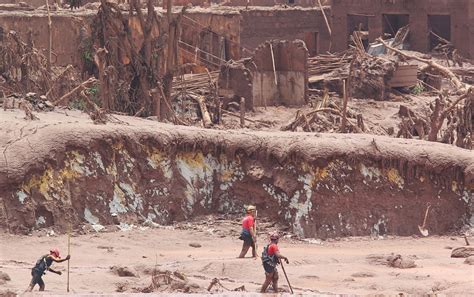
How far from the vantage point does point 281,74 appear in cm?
3728

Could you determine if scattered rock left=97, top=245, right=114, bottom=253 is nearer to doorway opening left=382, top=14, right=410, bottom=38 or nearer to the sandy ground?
the sandy ground

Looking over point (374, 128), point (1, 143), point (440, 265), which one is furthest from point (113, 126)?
point (374, 128)

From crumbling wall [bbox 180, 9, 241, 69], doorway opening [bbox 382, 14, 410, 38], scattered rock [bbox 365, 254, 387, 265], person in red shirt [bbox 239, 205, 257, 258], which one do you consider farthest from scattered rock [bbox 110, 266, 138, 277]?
doorway opening [bbox 382, 14, 410, 38]

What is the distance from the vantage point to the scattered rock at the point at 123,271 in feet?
70.6

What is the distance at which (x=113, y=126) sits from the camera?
2538 cm

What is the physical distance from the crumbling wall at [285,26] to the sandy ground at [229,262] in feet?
70.1

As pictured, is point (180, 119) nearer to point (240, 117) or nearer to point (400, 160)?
point (240, 117)

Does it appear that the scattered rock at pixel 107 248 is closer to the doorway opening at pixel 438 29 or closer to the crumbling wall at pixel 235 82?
the crumbling wall at pixel 235 82

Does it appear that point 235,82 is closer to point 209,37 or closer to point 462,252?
point 209,37

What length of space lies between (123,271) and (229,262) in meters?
1.62

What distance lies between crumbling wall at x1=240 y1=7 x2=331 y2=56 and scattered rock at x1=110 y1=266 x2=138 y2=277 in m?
24.3

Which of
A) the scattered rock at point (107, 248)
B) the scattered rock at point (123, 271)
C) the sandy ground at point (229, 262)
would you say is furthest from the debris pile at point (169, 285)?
the scattered rock at point (107, 248)

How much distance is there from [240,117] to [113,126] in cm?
758

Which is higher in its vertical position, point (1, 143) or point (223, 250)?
point (1, 143)
